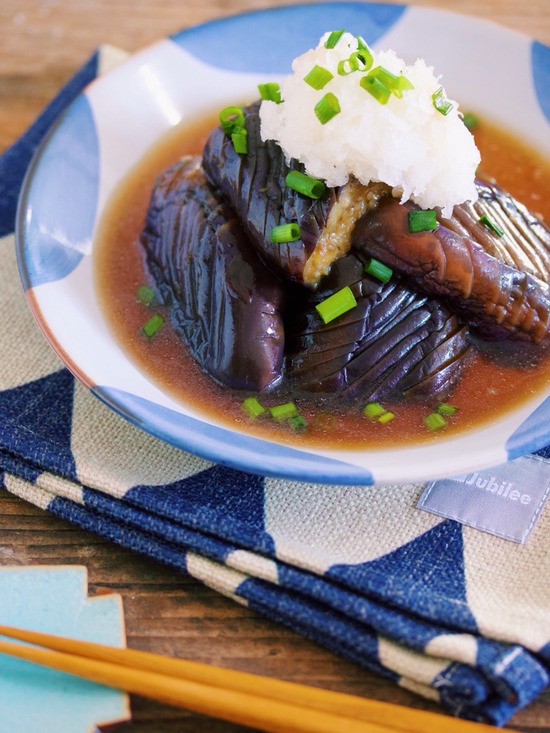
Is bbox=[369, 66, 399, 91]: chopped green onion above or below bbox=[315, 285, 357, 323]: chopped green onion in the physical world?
above

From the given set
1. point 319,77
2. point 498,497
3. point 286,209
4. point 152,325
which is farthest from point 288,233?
point 498,497

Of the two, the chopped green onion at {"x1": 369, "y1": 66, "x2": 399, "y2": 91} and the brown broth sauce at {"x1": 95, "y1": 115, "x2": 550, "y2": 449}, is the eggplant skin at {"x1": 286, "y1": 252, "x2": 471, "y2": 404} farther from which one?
the chopped green onion at {"x1": 369, "y1": 66, "x2": 399, "y2": 91}

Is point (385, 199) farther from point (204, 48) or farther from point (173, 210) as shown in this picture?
point (204, 48)

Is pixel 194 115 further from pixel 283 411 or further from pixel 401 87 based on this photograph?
pixel 283 411

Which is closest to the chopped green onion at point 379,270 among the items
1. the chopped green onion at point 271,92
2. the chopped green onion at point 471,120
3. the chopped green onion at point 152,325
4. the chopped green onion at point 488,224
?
the chopped green onion at point 488,224

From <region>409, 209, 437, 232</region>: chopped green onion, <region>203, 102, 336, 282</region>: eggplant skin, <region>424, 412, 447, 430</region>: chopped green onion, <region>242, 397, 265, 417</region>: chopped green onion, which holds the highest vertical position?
<region>409, 209, 437, 232</region>: chopped green onion

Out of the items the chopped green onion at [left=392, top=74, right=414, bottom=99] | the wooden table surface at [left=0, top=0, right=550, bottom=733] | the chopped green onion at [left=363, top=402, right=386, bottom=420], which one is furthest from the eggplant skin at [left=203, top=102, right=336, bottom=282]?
the wooden table surface at [left=0, top=0, right=550, bottom=733]

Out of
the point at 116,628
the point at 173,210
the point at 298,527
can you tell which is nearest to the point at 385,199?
the point at 173,210
